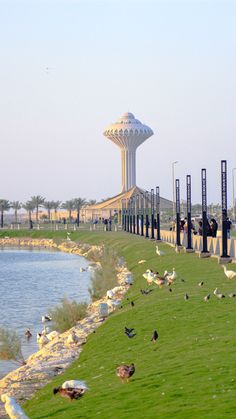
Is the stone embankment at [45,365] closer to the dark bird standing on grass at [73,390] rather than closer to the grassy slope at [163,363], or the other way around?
the grassy slope at [163,363]

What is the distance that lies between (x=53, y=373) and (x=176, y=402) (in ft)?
26.9

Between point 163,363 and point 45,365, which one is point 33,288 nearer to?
point 45,365

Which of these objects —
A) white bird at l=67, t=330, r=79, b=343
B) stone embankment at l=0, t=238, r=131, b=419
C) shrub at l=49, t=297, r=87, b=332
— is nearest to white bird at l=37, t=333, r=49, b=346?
stone embankment at l=0, t=238, r=131, b=419

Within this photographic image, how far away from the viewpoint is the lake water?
116 ft

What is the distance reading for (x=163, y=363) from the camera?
51.0ft

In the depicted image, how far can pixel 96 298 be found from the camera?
43125mm

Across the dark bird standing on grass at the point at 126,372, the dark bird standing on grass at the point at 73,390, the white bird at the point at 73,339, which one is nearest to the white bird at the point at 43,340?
the white bird at the point at 73,339

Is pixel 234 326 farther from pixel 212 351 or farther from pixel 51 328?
pixel 51 328

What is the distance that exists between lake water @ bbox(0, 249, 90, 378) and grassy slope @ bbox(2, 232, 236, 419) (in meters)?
4.46

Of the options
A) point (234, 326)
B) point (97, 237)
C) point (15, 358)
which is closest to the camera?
point (234, 326)

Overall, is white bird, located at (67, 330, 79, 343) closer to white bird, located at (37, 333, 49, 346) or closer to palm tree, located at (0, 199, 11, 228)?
white bird, located at (37, 333, 49, 346)

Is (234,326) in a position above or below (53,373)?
above

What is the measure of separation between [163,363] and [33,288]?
3968 centimetres

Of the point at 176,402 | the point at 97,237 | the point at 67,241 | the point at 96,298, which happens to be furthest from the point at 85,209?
the point at 176,402
